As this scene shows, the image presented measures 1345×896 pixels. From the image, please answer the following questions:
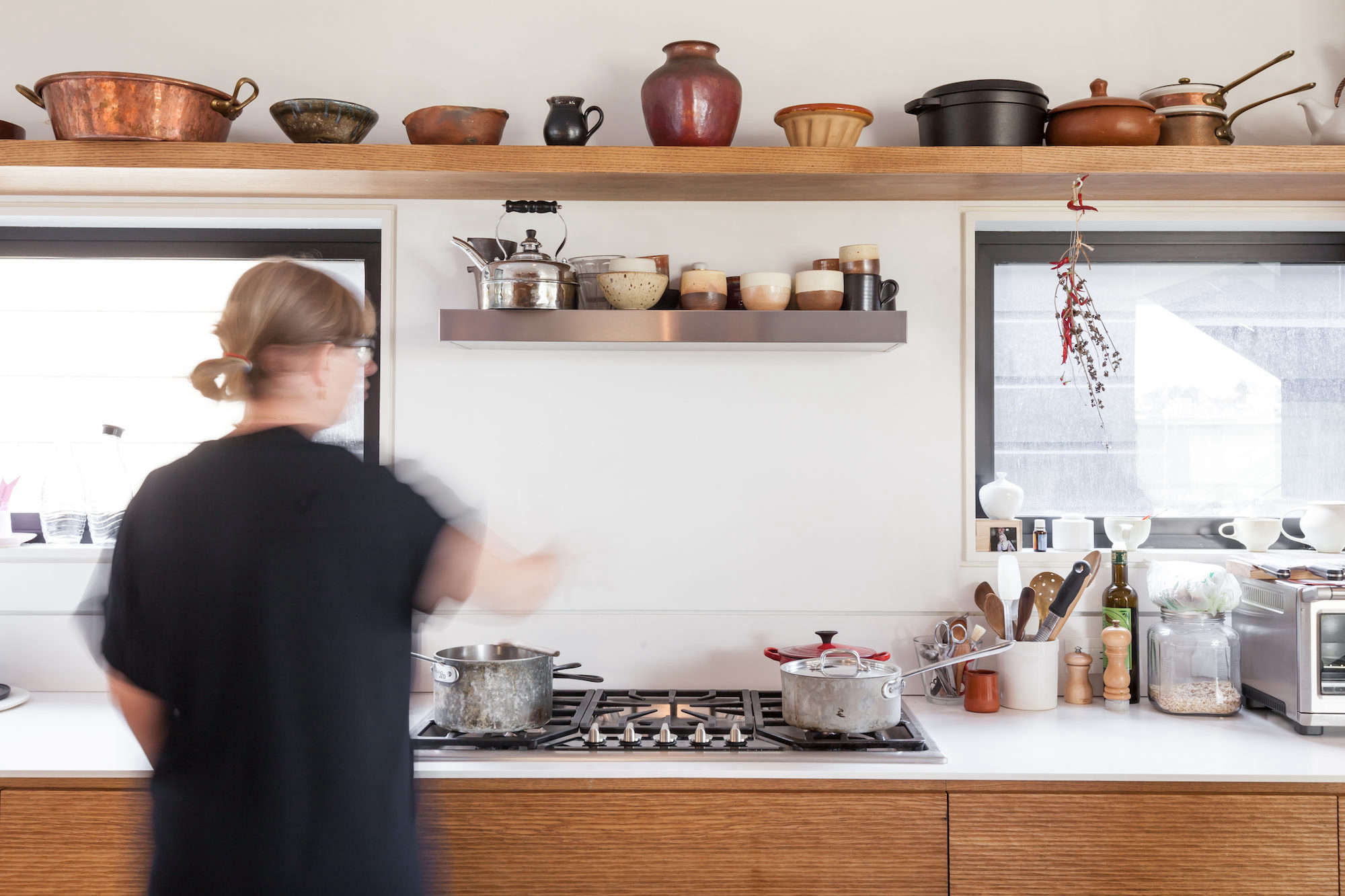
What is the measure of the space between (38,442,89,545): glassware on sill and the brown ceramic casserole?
2579mm

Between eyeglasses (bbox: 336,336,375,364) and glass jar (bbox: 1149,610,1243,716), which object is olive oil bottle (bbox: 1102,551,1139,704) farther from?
eyeglasses (bbox: 336,336,375,364)

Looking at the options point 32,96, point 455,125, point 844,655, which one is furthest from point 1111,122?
point 32,96

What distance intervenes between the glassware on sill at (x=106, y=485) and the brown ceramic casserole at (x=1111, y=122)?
8.05ft

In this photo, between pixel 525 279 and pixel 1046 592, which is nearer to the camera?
pixel 525 279

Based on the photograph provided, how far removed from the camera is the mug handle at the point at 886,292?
224 cm

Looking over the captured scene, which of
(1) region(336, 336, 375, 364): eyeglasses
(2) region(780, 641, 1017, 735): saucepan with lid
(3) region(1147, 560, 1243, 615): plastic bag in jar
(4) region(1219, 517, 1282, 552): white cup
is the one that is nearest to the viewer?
(1) region(336, 336, 375, 364): eyeglasses

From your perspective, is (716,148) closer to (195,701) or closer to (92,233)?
(195,701)

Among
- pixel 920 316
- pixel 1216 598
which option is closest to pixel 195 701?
pixel 920 316

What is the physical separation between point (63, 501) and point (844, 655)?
2.05 metres

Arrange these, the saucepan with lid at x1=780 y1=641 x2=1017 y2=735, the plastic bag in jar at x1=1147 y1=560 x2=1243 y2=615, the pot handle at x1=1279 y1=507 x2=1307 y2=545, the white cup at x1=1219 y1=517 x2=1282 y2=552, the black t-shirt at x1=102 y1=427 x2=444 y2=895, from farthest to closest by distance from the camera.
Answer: the pot handle at x1=1279 y1=507 x2=1307 y2=545 < the white cup at x1=1219 y1=517 x2=1282 y2=552 < the plastic bag in jar at x1=1147 y1=560 x2=1243 y2=615 < the saucepan with lid at x1=780 y1=641 x2=1017 y2=735 < the black t-shirt at x1=102 y1=427 x2=444 y2=895

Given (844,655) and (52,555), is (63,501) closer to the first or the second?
(52,555)

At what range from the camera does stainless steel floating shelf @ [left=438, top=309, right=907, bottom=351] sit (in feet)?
7.06

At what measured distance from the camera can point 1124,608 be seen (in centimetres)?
233

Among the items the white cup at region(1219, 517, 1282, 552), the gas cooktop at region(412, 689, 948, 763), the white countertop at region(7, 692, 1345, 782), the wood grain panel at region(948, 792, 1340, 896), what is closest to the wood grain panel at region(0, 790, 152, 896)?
the white countertop at region(7, 692, 1345, 782)
